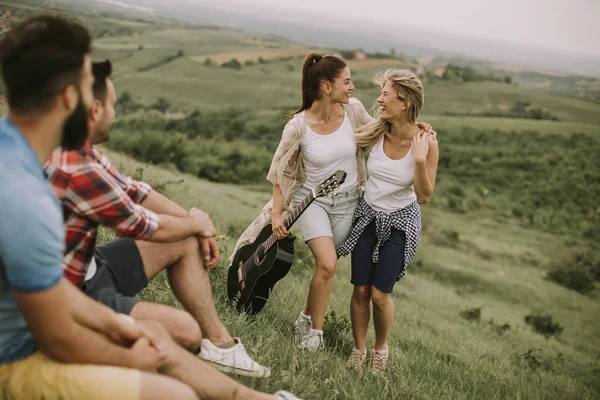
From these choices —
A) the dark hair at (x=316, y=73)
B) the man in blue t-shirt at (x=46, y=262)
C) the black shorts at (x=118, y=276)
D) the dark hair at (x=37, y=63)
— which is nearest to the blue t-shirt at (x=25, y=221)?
the man in blue t-shirt at (x=46, y=262)

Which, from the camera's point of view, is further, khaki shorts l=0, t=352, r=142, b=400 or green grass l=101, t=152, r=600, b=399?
green grass l=101, t=152, r=600, b=399

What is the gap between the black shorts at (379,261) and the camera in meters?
4.74

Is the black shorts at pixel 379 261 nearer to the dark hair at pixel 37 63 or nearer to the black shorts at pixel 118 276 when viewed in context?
the black shorts at pixel 118 276

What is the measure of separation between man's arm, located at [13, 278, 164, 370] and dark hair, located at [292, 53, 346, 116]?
335cm

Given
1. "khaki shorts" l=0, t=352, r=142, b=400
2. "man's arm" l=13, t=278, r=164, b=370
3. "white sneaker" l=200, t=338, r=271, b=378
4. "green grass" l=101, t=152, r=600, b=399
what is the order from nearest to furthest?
"man's arm" l=13, t=278, r=164, b=370 < "khaki shorts" l=0, t=352, r=142, b=400 < "white sneaker" l=200, t=338, r=271, b=378 < "green grass" l=101, t=152, r=600, b=399

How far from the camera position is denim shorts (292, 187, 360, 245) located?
4957 mm

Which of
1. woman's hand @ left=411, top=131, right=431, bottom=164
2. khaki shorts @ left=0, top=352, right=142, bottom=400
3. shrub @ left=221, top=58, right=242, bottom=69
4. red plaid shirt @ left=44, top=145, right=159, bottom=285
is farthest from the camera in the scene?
shrub @ left=221, top=58, right=242, bottom=69

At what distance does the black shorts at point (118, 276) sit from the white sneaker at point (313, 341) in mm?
1703

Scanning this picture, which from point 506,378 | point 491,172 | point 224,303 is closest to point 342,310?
point 506,378

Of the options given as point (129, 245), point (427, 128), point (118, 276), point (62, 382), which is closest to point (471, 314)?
point (427, 128)

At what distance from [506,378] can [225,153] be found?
95.7 feet

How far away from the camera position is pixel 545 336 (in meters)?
14.4

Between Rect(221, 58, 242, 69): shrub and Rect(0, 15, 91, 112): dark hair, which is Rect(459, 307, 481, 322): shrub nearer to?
Rect(0, 15, 91, 112): dark hair

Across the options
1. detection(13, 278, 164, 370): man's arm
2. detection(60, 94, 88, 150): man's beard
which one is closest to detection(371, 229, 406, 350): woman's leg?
detection(13, 278, 164, 370): man's arm
